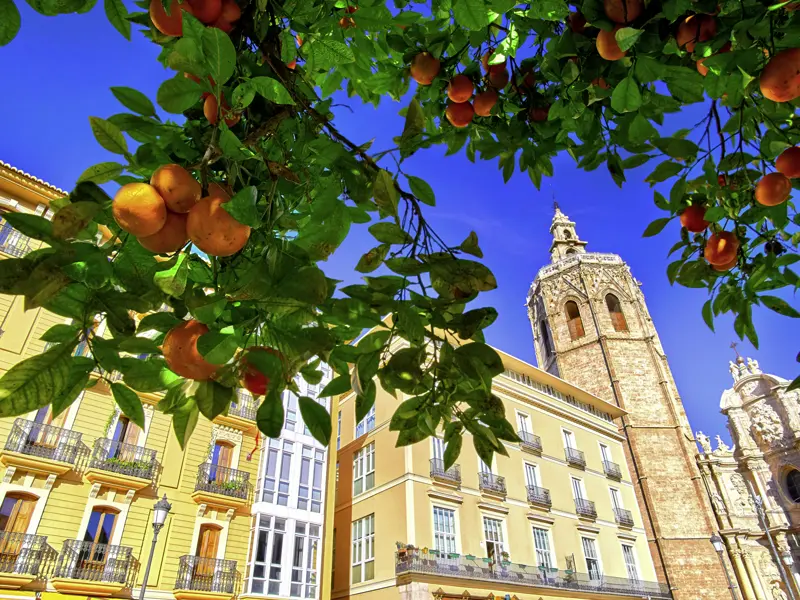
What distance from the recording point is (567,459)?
21.8 metres

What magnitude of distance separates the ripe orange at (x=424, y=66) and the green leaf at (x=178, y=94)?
4.68 feet

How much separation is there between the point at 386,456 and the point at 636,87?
56.1ft

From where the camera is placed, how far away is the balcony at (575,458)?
21798 mm

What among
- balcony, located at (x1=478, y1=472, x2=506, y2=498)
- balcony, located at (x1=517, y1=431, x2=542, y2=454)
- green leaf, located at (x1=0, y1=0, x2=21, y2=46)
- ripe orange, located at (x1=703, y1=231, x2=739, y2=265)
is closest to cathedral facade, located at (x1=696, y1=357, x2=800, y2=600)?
balcony, located at (x1=517, y1=431, x2=542, y2=454)

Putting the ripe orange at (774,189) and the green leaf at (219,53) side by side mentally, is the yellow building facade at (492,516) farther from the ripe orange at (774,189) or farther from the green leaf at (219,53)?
the green leaf at (219,53)

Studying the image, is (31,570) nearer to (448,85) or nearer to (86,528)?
(86,528)

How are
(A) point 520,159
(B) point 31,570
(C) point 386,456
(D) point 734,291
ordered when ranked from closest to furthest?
1. (D) point 734,291
2. (A) point 520,159
3. (B) point 31,570
4. (C) point 386,456

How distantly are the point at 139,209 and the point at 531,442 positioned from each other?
2127 centimetres

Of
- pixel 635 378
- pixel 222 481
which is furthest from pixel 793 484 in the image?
pixel 222 481

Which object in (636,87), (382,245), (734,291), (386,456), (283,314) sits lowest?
(283,314)

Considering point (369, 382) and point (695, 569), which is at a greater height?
point (695, 569)

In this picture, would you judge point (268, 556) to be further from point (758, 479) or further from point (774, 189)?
point (758, 479)

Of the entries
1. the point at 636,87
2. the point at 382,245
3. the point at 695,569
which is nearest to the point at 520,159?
the point at 636,87

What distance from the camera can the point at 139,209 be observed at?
100cm
